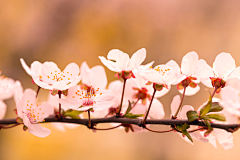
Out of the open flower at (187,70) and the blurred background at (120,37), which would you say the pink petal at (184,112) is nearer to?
the open flower at (187,70)

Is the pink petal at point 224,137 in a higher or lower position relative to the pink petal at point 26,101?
lower

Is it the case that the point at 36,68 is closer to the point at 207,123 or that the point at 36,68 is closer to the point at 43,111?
the point at 43,111

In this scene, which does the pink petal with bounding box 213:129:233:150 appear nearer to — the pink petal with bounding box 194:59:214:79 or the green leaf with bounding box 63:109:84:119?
the pink petal with bounding box 194:59:214:79

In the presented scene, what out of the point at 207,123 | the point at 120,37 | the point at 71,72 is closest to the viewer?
the point at 207,123

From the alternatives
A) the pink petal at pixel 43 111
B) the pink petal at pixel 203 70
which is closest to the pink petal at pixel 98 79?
the pink petal at pixel 43 111

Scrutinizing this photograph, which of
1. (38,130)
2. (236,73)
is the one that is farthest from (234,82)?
(38,130)

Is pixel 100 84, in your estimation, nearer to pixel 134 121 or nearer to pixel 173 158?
pixel 134 121
